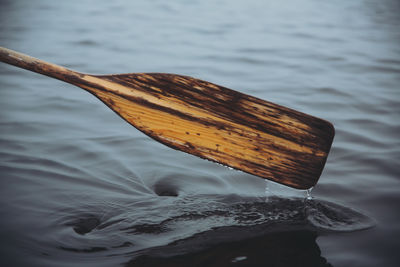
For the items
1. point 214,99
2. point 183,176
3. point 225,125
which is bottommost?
point 183,176

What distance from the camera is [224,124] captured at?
2.32 metres

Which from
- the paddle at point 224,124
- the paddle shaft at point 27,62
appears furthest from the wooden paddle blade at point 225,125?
the paddle shaft at point 27,62

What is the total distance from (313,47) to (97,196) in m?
4.57

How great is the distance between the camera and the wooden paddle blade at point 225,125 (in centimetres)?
230

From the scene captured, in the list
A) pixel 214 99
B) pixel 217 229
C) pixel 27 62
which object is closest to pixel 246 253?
pixel 217 229

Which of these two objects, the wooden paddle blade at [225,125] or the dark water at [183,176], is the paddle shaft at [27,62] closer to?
the wooden paddle blade at [225,125]

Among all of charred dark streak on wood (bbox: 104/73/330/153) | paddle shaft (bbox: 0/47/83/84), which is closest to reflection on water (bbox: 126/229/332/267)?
charred dark streak on wood (bbox: 104/73/330/153)

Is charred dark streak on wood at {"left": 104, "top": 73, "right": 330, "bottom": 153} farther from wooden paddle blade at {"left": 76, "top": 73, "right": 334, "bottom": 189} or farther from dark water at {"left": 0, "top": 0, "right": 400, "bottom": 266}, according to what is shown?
dark water at {"left": 0, "top": 0, "right": 400, "bottom": 266}

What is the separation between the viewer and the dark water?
79.6 inches

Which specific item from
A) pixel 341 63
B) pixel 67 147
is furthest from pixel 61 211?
pixel 341 63

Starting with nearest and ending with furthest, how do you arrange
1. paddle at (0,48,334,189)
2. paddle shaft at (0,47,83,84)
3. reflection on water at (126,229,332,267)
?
reflection on water at (126,229,332,267) → paddle shaft at (0,47,83,84) → paddle at (0,48,334,189)

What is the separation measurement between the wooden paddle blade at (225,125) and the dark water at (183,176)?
28 cm

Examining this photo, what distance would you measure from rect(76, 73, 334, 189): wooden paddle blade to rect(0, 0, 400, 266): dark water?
0.28 metres

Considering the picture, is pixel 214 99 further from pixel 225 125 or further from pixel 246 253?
pixel 246 253
